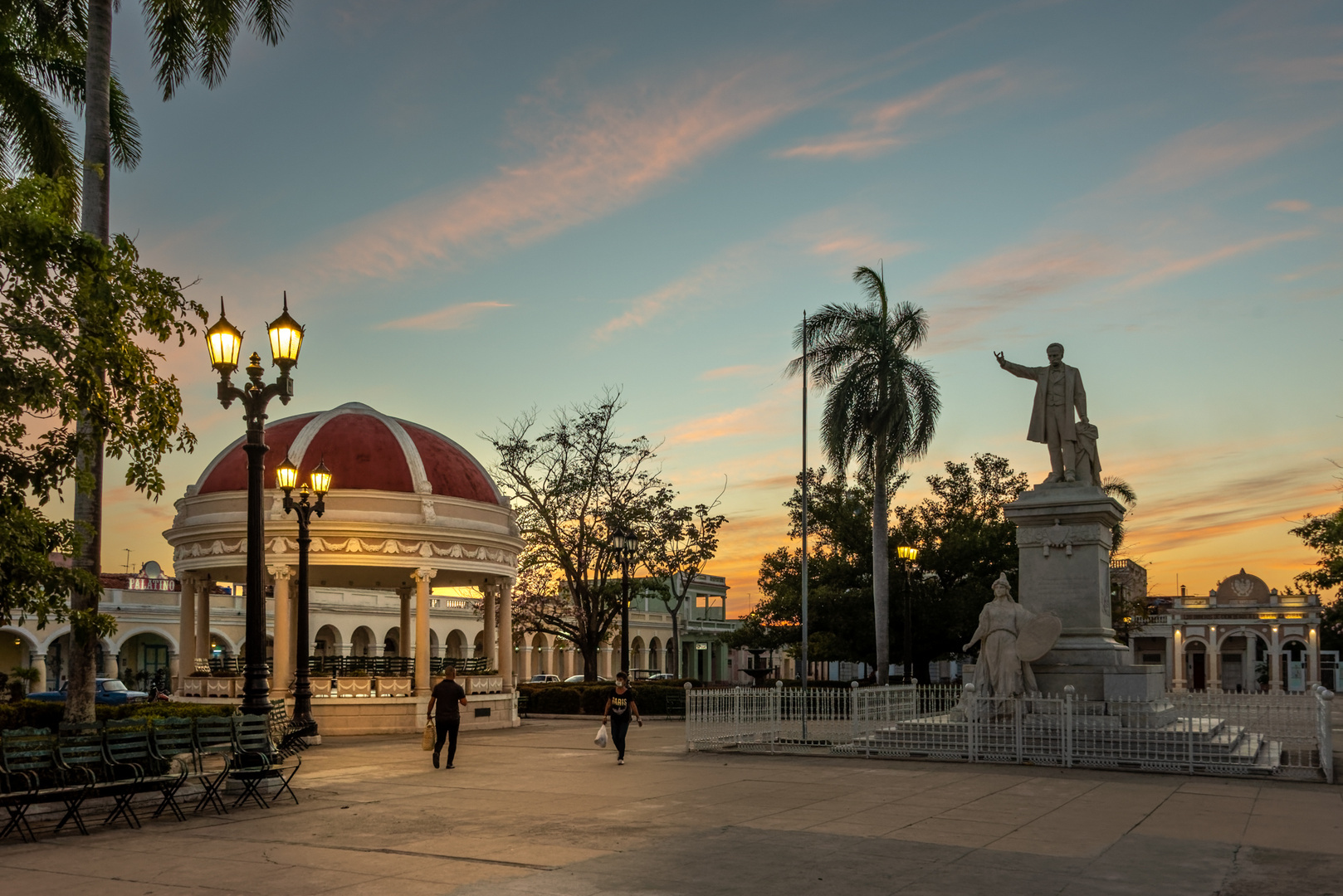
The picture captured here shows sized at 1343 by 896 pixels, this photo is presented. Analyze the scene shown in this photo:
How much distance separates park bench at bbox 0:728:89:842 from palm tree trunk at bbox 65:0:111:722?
9.18 ft

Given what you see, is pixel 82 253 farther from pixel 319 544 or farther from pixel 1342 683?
pixel 1342 683

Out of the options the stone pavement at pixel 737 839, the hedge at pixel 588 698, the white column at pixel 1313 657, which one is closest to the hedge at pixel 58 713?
the stone pavement at pixel 737 839

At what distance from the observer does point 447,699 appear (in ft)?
61.5

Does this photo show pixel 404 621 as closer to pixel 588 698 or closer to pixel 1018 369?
pixel 588 698

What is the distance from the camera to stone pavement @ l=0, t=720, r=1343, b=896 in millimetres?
9297

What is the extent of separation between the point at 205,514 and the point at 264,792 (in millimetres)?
18158

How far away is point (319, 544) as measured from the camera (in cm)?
2983

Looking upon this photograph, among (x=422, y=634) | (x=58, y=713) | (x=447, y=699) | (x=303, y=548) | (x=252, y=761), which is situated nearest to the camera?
(x=252, y=761)

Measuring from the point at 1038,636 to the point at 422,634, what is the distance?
56.2ft

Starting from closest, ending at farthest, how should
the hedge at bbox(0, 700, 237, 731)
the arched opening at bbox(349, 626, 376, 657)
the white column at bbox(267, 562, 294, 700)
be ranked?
the hedge at bbox(0, 700, 237, 731) < the white column at bbox(267, 562, 294, 700) < the arched opening at bbox(349, 626, 376, 657)

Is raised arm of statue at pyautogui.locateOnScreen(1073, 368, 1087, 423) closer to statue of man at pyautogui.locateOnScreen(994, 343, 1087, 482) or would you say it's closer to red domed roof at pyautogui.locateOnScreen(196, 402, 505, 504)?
statue of man at pyautogui.locateOnScreen(994, 343, 1087, 482)

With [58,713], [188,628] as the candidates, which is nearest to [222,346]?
[58,713]

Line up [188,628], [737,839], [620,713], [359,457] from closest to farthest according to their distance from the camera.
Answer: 1. [737,839]
2. [620,713]
3. [359,457]
4. [188,628]

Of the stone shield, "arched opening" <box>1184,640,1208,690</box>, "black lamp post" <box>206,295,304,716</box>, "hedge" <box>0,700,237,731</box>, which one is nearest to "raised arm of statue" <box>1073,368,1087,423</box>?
the stone shield
